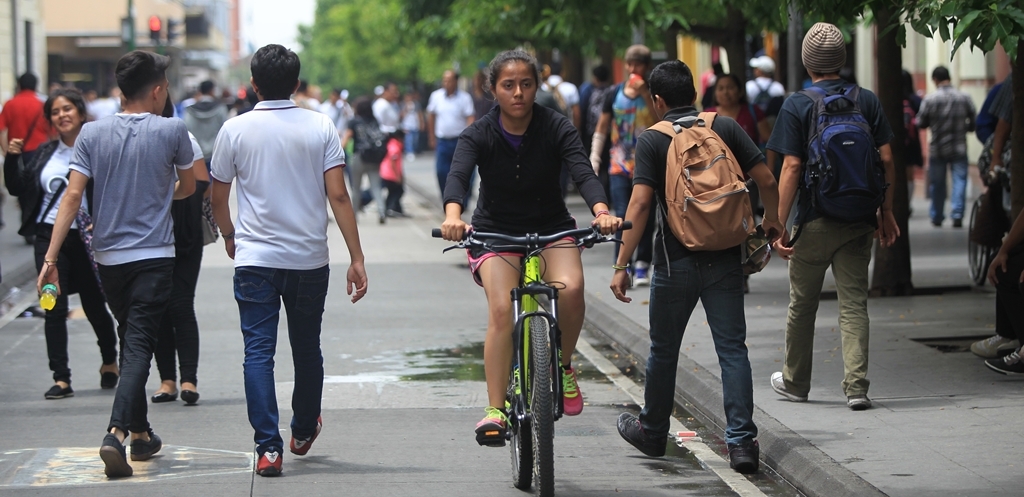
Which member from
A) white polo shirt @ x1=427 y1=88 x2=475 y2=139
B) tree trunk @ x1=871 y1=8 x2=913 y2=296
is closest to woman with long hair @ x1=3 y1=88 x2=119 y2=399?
tree trunk @ x1=871 y1=8 x2=913 y2=296

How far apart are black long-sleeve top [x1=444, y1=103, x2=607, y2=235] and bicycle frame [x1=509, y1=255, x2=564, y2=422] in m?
0.32

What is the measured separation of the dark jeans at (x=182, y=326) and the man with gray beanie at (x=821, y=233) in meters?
3.18

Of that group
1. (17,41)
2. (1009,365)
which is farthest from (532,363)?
(17,41)

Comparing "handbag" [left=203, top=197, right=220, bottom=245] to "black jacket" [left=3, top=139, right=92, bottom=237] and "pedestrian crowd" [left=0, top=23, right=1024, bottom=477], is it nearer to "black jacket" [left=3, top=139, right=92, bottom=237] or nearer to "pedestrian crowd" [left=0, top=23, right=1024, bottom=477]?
"pedestrian crowd" [left=0, top=23, right=1024, bottom=477]

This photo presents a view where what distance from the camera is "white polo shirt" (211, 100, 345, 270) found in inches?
238

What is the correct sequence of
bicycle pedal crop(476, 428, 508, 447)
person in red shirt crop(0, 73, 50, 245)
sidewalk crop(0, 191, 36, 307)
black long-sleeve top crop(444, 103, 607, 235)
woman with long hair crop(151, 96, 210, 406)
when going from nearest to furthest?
1. bicycle pedal crop(476, 428, 508, 447)
2. black long-sleeve top crop(444, 103, 607, 235)
3. woman with long hair crop(151, 96, 210, 406)
4. sidewalk crop(0, 191, 36, 307)
5. person in red shirt crop(0, 73, 50, 245)

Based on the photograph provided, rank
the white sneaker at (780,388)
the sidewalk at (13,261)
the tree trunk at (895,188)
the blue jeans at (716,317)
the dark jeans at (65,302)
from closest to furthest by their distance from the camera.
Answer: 1. the blue jeans at (716,317)
2. the white sneaker at (780,388)
3. the dark jeans at (65,302)
4. the tree trunk at (895,188)
5. the sidewalk at (13,261)

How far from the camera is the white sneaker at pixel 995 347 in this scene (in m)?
8.43

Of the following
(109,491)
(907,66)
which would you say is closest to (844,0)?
(109,491)

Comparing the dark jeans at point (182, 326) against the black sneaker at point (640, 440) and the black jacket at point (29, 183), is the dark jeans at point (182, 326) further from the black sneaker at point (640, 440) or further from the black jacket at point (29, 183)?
the black sneaker at point (640, 440)

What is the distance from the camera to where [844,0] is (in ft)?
26.4

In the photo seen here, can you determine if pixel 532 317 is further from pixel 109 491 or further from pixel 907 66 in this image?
pixel 907 66

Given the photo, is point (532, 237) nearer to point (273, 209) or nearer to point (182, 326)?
point (273, 209)

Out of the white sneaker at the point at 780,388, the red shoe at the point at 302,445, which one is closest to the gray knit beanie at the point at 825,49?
the white sneaker at the point at 780,388
